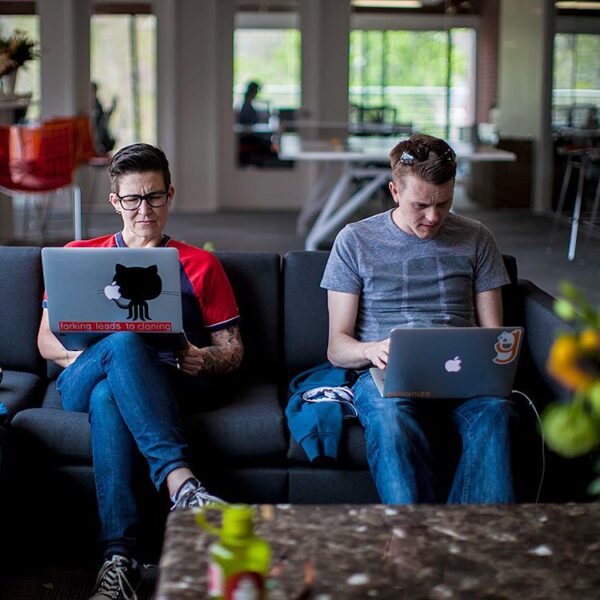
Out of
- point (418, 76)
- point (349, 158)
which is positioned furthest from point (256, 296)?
point (418, 76)

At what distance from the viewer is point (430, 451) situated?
2484mm

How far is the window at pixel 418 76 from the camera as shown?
10.1 m

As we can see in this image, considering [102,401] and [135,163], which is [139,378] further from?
[135,163]

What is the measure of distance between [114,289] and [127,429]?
34cm

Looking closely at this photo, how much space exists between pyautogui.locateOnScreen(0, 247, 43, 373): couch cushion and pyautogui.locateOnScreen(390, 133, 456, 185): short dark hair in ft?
3.64

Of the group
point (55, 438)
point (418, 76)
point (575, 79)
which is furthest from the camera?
point (418, 76)

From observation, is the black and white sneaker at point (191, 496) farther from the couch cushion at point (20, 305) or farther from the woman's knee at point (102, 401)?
the couch cushion at point (20, 305)

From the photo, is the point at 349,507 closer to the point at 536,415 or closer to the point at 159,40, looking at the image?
the point at 536,415

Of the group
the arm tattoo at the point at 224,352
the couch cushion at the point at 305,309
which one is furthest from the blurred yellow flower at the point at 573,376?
the couch cushion at the point at 305,309

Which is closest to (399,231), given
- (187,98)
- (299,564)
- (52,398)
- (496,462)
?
(496,462)

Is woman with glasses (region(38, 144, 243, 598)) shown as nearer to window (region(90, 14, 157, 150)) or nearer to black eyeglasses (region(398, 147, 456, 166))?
black eyeglasses (region(398, 147, 456, 166))

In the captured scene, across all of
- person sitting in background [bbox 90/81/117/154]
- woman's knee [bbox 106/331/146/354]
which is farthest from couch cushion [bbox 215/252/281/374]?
person sitting in background [bbox 90/81/117/154]

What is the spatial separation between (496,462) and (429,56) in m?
8.22

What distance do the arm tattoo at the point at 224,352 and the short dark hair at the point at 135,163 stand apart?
430mm
